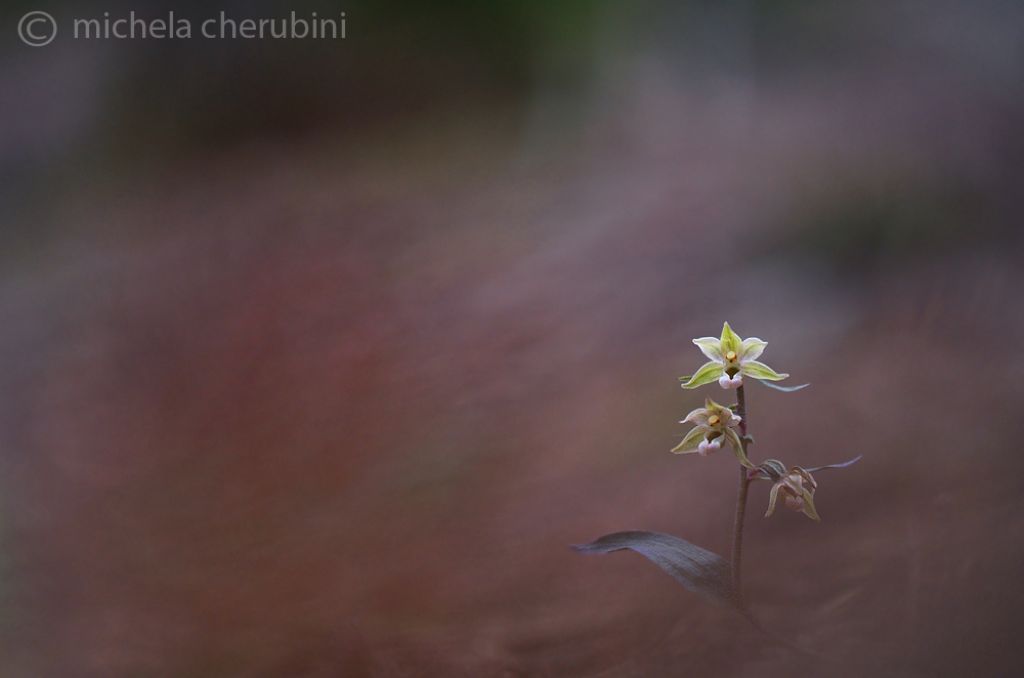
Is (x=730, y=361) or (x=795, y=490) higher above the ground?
(x=730, y=361)

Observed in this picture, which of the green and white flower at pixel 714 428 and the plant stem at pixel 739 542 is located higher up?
the green and white flower at pixel 714 428

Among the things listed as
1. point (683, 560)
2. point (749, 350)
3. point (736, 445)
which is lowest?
point (683, 560)

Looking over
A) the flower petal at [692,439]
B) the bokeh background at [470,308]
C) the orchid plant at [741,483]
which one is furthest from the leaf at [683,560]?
the bokeh background at [470,308]

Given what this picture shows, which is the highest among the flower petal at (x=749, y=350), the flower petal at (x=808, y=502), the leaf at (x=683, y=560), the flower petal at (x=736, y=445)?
the flower petal at (x=749, y=350)

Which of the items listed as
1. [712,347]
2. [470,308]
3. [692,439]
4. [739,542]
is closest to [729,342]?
[712,347]

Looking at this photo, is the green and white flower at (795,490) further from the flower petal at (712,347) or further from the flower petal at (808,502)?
the flower petal at (712,347)

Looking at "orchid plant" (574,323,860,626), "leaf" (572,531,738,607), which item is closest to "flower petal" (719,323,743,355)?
"orchid plant" (574,323,860,626)

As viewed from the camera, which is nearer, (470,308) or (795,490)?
(795,490)

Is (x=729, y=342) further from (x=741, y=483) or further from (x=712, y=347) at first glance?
(x=741, y=483)
